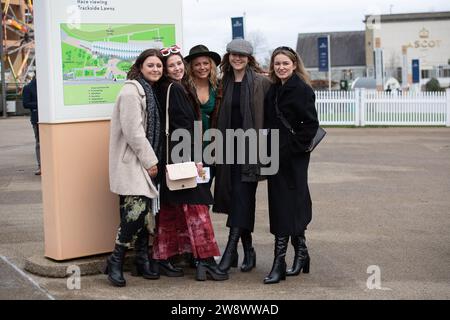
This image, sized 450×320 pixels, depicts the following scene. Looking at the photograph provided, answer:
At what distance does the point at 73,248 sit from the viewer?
21.9ft

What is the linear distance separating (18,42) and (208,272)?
4967 centimetres

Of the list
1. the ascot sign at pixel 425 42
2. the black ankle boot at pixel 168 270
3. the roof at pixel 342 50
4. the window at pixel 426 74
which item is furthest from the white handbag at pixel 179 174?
the roof at pixel 342 50

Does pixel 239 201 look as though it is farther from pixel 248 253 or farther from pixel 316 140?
pixel 316 140

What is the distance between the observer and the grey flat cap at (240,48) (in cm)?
662

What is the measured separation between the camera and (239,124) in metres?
6.64

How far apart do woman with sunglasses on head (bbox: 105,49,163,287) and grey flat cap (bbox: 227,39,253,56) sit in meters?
0.68

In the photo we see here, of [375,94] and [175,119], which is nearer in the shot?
[175,119]

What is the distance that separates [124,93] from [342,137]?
54.2 ft

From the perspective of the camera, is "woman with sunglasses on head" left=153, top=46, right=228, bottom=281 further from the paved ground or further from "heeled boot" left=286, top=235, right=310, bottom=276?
"heeled boot" left=286, top=235, right=310, bottom=276

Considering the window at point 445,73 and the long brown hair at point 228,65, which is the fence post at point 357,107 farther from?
the window at point 445,73

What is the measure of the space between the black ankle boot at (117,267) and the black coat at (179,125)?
1.92ft

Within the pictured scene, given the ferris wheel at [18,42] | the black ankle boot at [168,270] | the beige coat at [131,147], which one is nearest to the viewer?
the beige coat at [131,147]

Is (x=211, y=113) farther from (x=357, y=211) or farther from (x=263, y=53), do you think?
(x=263, y=53)
